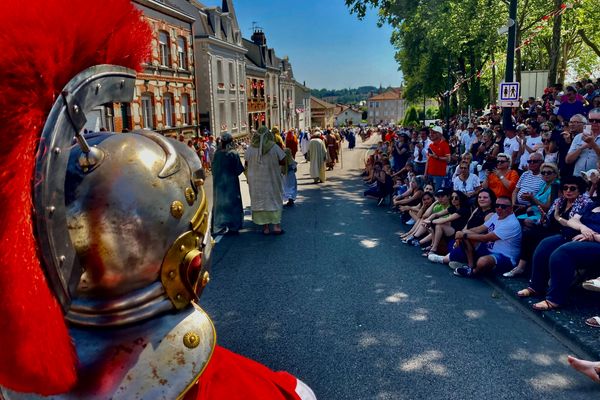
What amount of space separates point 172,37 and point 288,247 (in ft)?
71.4

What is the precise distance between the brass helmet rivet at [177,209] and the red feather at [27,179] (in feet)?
1.43

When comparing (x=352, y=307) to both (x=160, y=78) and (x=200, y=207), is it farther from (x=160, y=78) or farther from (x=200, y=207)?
(x=160, y=78)

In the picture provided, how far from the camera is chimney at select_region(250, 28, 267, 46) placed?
49000 mm

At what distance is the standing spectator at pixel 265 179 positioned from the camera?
337 inches

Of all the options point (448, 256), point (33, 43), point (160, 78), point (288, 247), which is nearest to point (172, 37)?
point (160, 78)

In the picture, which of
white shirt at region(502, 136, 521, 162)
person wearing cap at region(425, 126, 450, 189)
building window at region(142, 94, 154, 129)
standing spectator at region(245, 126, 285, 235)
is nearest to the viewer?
standing spectator at region(245, 126, 285, 235)

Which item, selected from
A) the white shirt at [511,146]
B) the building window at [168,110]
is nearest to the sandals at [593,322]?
the white shirt at [511,146]

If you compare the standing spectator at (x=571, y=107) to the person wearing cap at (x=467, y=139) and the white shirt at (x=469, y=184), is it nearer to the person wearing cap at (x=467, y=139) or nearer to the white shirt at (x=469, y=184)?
the person wearing cap at (x=467, y=139)

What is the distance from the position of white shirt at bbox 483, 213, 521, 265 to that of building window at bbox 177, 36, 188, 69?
80.5ft

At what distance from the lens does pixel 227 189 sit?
8.55 m

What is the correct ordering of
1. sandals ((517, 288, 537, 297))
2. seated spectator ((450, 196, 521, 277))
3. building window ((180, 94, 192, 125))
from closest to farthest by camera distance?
sandals ((517, 288, 537, 297)) → seated spectator ((450, 196, 521, 277)) → building window ((180, 94, 192, 125))

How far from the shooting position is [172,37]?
26.1 metres

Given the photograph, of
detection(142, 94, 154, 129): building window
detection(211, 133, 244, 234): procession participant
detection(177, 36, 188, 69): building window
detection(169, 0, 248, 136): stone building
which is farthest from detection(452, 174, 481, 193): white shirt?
detection(169, 0, 248, 136): stone building

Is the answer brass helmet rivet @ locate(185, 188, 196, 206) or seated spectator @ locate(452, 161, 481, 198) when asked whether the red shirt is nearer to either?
seated spectator @ locate(452, 161, 481, 198)
